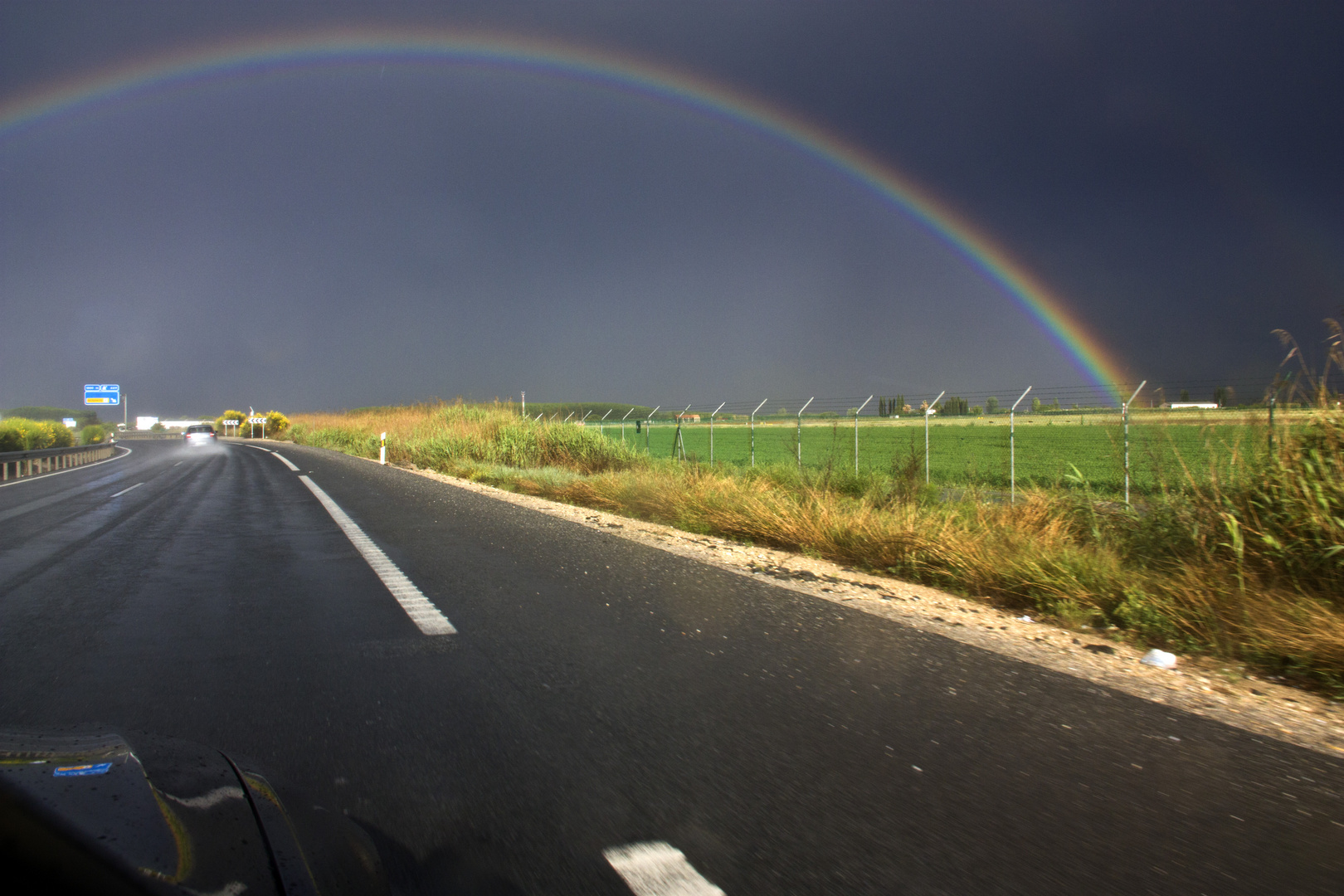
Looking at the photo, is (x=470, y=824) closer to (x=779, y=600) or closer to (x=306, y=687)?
(x=306, y=687)

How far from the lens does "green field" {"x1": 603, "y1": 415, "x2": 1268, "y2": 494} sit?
22.7ft

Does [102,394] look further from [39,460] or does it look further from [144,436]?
[39,460]

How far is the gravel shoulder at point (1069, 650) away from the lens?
3.88 meters

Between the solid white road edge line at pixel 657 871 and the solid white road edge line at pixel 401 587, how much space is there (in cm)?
296

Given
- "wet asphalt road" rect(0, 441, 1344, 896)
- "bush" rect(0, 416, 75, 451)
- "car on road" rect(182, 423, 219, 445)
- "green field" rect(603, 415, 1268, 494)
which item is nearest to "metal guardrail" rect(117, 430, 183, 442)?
"car on road" rect(182, 423, 219, 445)

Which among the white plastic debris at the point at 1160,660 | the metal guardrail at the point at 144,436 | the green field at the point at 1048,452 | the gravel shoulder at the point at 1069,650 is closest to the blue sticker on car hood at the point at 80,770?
the gravel shoulder at the point at 1069,650

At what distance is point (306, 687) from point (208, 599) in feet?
8.99

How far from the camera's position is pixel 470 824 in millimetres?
2617

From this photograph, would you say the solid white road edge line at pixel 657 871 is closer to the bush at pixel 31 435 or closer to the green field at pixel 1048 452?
the green field at pixel 1048 452

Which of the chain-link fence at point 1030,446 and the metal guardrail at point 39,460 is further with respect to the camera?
the metal guardrail at point 39,460

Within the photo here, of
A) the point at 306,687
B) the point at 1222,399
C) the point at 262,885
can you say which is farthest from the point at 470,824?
the point at 1222,399

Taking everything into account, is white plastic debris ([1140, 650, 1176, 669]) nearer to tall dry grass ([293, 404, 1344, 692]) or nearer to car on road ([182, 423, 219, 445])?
tall dry grass ([293, 404, 1344, 692])

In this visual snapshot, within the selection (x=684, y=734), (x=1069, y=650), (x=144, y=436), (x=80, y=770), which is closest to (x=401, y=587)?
(x=684, y=734)

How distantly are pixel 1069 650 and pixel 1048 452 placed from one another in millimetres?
31394
